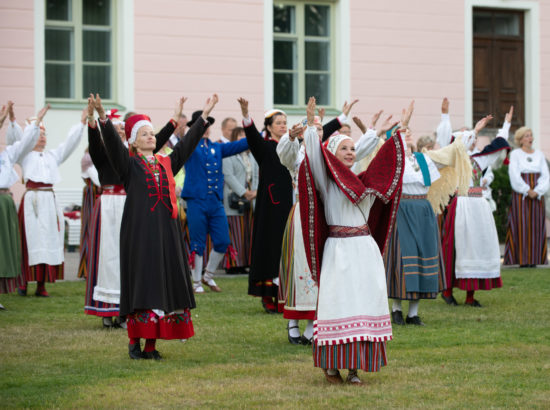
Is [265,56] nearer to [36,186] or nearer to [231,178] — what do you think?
[231,178]

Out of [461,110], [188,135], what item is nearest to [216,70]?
[461,110]

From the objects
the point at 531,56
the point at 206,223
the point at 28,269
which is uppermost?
the point at 531,56

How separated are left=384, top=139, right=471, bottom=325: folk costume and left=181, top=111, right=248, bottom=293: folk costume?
9.21 ft

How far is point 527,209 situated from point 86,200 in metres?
6.18

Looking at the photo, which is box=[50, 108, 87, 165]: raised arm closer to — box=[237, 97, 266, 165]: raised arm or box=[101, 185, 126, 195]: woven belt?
box=[101, 185, 126, 195]: woven belt

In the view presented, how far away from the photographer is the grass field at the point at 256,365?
17.9ft

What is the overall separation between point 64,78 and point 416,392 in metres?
11.2

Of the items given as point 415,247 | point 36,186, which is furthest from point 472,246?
point 36,186

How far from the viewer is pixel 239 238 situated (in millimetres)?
12930

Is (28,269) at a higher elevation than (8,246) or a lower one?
lower

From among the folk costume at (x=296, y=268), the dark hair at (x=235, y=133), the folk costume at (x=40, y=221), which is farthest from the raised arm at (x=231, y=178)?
the folk costume at (x=296, y=268)

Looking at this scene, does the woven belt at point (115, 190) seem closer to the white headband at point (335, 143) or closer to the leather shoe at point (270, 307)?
the leather shoe at point (270, 307)

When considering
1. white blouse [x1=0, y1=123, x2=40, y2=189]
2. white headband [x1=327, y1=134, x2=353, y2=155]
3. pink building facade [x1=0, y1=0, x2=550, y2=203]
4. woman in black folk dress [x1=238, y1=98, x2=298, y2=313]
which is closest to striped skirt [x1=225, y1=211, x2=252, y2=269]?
pink building facade [x1=0, y1=0, x2=550, y2=203]

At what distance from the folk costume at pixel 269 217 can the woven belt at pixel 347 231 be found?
2.69 meters
